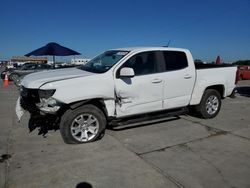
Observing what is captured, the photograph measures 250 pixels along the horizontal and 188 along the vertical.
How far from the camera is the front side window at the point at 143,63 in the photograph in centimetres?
559

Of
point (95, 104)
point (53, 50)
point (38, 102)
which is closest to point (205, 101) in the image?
point (95, 104)

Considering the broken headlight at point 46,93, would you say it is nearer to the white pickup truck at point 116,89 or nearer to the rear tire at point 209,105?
the white pickup truck at point 116,89

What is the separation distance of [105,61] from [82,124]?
161 cm

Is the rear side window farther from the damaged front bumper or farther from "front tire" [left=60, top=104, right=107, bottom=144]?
the damaged front bumper

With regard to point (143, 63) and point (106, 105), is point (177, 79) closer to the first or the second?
point (143, 63)

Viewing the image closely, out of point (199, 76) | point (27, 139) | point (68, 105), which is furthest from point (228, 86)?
point (27, 139)

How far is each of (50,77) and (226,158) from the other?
139 inches

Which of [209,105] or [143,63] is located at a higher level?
[143,63]

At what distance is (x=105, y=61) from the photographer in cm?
593

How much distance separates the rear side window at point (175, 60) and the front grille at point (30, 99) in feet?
9.63

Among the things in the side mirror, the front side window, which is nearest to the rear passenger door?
the front side window

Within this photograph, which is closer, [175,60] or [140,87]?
[140,87]

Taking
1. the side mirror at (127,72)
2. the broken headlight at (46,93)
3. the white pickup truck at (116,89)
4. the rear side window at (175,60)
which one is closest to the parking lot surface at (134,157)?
the white pickup truck at (116,89)

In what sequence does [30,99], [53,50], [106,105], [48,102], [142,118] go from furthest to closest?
1. [53,50]
2. [142,118]
3. [106,105]
4. [30,99]
5. [48,102]
